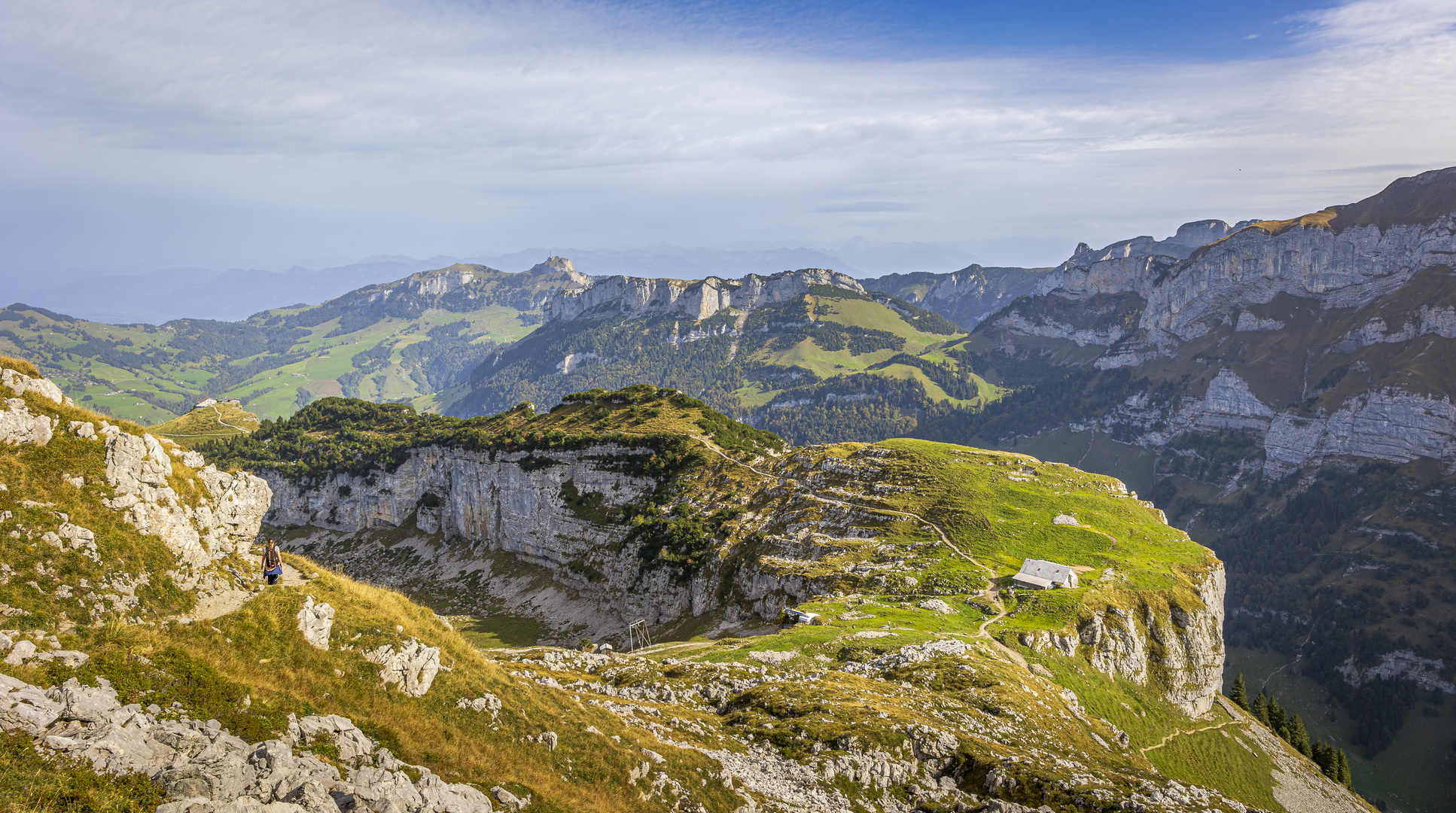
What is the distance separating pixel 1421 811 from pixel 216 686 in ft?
534

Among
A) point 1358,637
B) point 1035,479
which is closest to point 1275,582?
point 1358,637

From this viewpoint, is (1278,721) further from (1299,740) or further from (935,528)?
(935,528)

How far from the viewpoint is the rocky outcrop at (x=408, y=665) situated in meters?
24.5

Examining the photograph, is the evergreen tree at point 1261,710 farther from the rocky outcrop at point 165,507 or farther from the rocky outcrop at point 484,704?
the rocky outcrop at point 165,507

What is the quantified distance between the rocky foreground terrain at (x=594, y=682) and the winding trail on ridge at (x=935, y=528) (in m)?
0.49

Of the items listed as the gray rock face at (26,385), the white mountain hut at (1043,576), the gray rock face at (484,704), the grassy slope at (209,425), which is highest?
the gray rock face at (26,385)

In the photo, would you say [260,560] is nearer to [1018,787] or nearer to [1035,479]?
[1018,787]

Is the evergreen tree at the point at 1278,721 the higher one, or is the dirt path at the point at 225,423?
the dirt path at the point at 225,423

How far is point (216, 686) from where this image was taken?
19.0 metres

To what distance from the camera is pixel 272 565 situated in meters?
26.0

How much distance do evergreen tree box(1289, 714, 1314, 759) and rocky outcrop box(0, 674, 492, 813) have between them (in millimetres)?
91531

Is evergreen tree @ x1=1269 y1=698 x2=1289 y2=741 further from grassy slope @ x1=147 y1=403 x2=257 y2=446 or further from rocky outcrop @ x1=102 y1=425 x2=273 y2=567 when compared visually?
grassy slope @ x1=147 y1=403 x2=257 y2=446

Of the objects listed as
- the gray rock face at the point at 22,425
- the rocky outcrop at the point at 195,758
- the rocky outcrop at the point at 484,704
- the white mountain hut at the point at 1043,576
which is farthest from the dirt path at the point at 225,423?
the rocky outcrop at the point at 195,758

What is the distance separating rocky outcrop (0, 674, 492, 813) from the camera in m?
14.6
